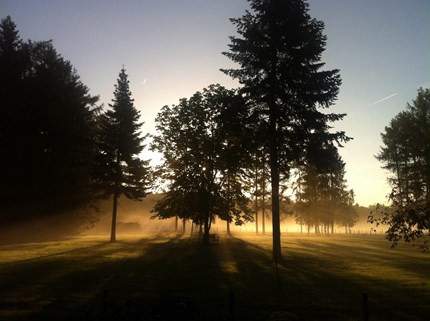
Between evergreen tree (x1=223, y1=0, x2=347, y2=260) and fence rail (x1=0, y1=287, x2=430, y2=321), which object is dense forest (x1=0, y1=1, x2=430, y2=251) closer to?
evergreen tree (x1=223, y1=0, x2=347, y2=260)

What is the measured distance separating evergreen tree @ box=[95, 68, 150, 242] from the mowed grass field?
534 inches

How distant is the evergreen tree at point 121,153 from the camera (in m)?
36.4

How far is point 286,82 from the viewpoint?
23125mm

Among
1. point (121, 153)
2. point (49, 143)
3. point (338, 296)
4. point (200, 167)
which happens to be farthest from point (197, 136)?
point (338, 296)

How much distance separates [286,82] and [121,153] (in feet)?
69.3

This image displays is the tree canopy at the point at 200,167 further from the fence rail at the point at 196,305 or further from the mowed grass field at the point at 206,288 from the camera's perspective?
the fence rail at the point at 196,305

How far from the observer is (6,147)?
3425 cm

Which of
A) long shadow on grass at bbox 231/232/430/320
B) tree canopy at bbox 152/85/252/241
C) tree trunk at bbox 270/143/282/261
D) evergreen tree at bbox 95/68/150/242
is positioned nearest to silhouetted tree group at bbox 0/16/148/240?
evergreen tree at bbox 95/68/150/242

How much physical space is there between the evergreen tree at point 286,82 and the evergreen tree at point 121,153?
18173 mm

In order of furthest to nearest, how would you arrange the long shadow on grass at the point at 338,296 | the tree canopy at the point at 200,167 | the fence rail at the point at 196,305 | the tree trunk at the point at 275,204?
the tree canopy at the point at 200,167
the tree trunk at the point at 275,204
the long shadow on grass at the point at 338,296
the fence rail at the point at 196,305

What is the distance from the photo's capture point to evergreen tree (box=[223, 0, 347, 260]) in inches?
899

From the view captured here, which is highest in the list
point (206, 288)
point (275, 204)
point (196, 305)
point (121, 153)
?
point (121, 153)

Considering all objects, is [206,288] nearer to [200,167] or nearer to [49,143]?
[200,167]

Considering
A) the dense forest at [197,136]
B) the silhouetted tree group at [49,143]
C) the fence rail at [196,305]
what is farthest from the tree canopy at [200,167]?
the fence rail at [196,305]
